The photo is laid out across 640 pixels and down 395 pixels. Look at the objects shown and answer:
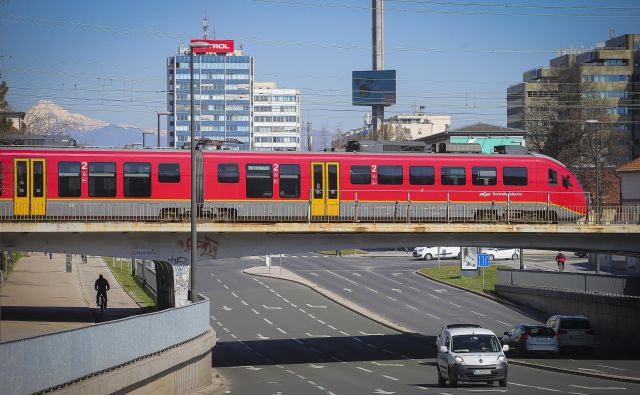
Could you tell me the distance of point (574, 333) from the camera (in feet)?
169

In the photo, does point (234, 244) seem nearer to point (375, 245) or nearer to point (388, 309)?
point (375, 245)

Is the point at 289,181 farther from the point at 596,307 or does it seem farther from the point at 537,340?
the point at 596,307

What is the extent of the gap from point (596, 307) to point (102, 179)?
29.9 metres

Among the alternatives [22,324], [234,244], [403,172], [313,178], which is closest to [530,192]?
[403,172]

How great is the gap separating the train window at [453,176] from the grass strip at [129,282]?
1880cm

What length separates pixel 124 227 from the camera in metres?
43.3

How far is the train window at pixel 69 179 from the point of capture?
150 ft

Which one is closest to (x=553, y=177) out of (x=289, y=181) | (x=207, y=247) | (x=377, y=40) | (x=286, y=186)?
(x=289, y=181)

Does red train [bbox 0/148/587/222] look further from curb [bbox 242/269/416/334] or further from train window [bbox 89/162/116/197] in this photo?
curb [bbox 242/269/416/334]

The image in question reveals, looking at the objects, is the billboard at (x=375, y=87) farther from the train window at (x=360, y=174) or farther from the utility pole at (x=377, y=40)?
the train window at (x=360, y=174)

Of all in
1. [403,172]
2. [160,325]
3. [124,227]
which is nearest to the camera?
[160,325]

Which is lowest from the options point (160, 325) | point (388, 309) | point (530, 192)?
point (388, 309)

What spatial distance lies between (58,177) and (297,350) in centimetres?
1490

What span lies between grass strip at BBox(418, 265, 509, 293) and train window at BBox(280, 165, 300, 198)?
34917 mm
